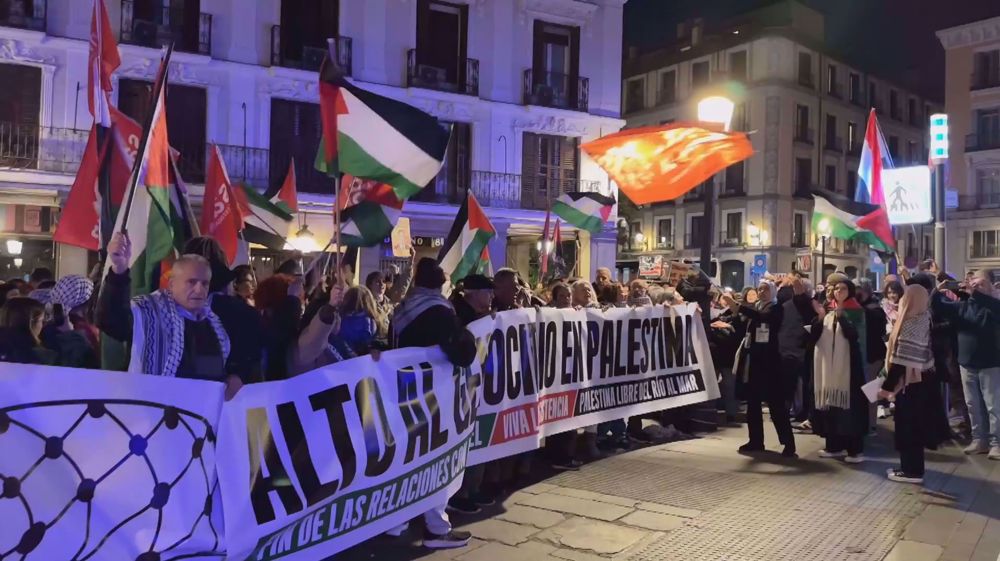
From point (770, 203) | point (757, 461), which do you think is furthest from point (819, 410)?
point (770, 203)

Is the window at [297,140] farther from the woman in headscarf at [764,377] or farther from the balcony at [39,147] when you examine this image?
the woman in headscarf at [764,377]

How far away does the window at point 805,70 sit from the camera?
46281 millimetres

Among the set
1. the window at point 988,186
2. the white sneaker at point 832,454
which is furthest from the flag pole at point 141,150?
the window at point 988,186

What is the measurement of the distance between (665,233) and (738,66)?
1045cm

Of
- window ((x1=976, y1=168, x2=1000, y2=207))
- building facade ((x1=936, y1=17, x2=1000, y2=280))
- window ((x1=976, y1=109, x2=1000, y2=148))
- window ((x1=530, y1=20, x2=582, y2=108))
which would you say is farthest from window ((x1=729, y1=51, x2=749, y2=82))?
window ((x1=530, y1=20, x2=582, y2=108))

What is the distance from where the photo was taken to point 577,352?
794cm

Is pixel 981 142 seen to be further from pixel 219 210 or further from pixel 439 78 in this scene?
pixel 219 210

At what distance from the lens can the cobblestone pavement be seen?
5430 millimetres

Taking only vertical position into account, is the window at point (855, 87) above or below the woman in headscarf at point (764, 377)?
above

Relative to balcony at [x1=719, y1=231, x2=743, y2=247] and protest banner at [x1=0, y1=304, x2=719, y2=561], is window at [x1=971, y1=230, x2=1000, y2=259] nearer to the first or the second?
balcony at [x1=719, y1=231, x2=743, y2=247]

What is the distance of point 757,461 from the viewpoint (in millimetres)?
8273

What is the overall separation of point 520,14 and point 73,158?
515 inches

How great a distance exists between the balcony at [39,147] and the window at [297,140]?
4.54 meters

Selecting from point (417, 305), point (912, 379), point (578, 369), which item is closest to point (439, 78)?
point (578, 369)
